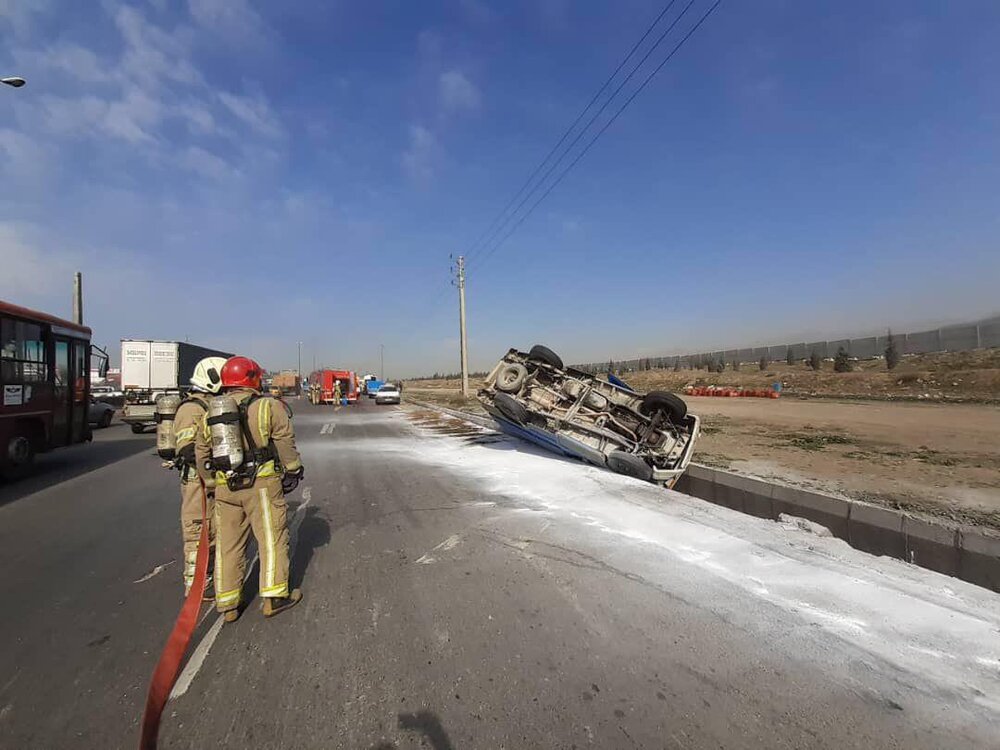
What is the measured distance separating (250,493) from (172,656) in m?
1.06

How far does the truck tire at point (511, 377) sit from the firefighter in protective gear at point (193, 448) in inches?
286

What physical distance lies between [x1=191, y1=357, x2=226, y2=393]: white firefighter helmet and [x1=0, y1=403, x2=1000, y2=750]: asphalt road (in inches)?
68.4

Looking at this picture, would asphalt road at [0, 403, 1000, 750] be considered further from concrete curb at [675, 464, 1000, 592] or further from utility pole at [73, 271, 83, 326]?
utility pole at [73, 271, 83, 326]

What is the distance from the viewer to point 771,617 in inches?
141

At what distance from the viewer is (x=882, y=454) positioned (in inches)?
383

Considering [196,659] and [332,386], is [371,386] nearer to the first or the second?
[332,386]

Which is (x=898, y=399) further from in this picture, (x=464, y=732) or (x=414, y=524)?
(x=464, y=732)

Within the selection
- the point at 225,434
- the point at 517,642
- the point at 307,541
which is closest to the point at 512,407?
the point at 307,541

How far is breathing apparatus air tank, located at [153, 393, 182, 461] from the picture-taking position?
3.97 m

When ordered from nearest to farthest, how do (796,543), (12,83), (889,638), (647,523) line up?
(889,638), (796,543), (647,523), (12,83)

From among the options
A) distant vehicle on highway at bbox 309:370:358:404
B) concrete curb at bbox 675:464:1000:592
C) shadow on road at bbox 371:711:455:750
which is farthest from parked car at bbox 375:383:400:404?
shadow on road at bbox 371:711:455:750

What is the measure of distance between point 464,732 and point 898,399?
27.4 metres

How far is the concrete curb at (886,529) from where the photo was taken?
474 centimetres

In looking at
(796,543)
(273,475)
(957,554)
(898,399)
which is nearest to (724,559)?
(796,543)
